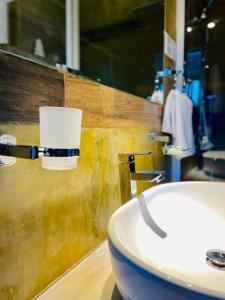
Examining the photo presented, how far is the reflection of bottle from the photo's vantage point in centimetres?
59

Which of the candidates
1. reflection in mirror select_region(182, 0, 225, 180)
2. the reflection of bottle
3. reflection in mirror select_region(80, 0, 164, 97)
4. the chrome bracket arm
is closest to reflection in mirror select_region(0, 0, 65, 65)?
the reflection of bottle

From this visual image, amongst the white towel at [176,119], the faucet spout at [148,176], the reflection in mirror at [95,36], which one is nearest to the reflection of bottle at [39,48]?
the reflection in mirror at [95,36]

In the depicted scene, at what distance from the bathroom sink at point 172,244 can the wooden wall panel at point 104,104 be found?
0.87 ft

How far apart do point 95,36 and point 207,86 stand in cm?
120

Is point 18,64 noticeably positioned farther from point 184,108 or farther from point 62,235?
point 184,108

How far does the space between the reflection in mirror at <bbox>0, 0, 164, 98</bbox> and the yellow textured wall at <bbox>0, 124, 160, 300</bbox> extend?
216 mm

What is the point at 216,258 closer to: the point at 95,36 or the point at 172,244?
the point at 172,244

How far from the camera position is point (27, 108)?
0.48m

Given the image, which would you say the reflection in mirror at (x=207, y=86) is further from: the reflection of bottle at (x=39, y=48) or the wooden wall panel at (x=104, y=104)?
the reflection of bottle at (x=39, y=48)

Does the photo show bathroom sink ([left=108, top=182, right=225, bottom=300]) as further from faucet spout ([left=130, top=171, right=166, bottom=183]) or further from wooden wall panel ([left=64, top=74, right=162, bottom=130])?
wooden wall panel ([left=64, top=74, right=162, bottom=130])

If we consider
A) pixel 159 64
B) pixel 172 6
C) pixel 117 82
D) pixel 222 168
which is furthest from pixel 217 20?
pixel 117 82

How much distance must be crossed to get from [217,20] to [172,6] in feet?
1.46

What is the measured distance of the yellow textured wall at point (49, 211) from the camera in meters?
0.45

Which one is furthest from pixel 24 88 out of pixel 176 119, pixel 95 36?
pixel 176 119
